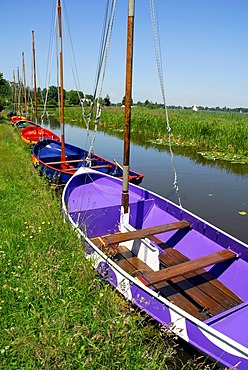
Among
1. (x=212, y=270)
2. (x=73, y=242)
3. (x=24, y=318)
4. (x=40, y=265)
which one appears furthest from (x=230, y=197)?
(x=24, y=318)

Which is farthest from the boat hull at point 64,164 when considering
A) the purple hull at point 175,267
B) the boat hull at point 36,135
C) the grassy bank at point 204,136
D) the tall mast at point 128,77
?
the grassy bank at point 204,136

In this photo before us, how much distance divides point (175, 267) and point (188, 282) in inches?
29.1

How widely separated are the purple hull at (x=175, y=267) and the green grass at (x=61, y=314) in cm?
24

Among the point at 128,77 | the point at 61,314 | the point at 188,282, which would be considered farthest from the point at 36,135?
the point at 61,314

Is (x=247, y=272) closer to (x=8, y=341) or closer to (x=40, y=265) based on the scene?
(x=40, y=265)

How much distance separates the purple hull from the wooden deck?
0.04ft

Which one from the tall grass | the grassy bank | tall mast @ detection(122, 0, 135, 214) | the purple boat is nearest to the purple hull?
the purple boat

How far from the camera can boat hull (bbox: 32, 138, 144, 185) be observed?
368 inches

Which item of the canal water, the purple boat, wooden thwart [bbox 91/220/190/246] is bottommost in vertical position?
the canal water

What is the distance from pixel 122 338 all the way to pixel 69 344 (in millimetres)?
547

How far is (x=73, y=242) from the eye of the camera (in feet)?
15.8

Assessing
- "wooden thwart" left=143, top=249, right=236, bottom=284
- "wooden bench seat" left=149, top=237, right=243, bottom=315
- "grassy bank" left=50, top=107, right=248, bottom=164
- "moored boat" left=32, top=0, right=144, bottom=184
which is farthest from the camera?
"grassy bank" left=50, top=107, right=248, bottom=164

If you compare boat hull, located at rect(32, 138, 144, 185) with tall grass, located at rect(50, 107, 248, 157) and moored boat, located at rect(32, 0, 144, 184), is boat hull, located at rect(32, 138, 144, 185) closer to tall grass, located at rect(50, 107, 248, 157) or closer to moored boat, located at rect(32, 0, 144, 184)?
moored boat, located at rect(32, 0, 144, 184)

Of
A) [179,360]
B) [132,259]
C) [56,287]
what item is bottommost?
[179,360]
